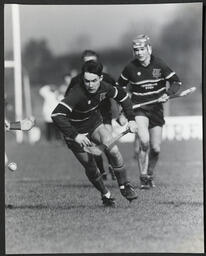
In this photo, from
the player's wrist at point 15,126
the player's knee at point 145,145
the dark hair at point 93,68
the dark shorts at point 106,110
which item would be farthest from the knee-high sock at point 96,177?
the player's knee at point 145,145

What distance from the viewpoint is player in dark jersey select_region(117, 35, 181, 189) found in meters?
9.28

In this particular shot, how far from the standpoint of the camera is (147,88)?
9.44 meters

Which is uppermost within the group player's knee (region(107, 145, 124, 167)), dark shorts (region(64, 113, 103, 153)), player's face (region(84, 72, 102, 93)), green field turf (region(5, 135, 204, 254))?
player's face (region(84, 72, 102, 93))

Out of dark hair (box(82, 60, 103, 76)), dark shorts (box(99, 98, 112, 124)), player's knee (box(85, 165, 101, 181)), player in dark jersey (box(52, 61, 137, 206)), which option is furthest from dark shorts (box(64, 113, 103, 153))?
dark hair (box(82, 60, 103, 76))

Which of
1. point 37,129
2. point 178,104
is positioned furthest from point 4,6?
point 178,104

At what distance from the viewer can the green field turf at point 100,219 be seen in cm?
770

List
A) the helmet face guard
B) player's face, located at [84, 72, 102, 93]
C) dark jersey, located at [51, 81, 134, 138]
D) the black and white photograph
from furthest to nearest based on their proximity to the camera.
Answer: the helmet face guard
player's face, located at [84, 72, 102, 93]
dark jersey, located at [51, 81, 134, 138]
the black and white photograph

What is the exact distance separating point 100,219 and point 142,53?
6.97ft

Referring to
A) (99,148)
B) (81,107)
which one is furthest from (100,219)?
(81,107)

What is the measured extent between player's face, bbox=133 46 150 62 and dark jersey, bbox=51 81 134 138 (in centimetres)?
79

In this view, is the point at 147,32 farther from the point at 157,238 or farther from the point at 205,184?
the point at 157,238

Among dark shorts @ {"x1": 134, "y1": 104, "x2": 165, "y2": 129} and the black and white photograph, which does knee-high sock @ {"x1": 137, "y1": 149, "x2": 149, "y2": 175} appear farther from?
dark shorts @ {"x1": 134, "y1": 104, "x2": 165, "y2": 129}

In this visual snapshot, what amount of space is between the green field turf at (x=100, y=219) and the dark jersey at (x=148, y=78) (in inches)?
41.5

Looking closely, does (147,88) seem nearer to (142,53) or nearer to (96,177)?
(142,53)
